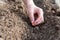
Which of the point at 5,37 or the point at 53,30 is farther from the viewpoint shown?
the point at 53,30

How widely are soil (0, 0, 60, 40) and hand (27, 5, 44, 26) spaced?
39 mm

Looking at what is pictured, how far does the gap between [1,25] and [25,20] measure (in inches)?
8.3

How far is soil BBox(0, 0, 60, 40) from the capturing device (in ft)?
5.01

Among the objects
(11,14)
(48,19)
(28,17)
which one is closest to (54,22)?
(48,19)

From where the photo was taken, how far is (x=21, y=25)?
5.31 feet

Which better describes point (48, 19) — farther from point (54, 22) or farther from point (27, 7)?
point (27, 7)

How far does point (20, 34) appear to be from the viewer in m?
1.55

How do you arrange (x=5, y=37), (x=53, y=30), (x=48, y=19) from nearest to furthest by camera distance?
1. (x=5, y=37)
2. (x=53, y=30)
3. (x=48, y=19)

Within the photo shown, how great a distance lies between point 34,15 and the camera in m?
1.66

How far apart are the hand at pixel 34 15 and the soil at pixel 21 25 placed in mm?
39

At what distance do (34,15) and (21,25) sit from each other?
0.11 metres

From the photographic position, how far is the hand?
1622 millimetres

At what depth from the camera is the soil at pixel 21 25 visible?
60.2 inches

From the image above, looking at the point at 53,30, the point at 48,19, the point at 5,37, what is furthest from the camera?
the point at 48,19
